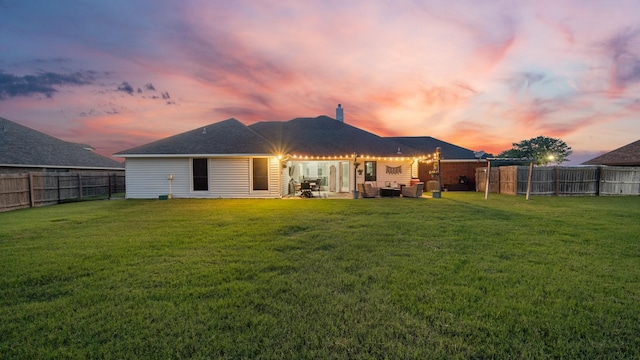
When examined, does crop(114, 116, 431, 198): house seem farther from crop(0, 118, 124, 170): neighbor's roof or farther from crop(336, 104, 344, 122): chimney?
crop(0, 118, 124, 170): neighbor's roof

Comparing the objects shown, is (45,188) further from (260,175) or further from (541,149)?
(541,149)

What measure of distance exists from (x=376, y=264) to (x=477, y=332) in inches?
77.1

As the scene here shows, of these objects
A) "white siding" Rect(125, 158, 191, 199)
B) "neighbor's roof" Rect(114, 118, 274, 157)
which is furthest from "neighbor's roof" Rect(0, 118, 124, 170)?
"white siding" Rect(125, 158, 191, 199)

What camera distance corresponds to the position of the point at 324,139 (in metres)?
20.2

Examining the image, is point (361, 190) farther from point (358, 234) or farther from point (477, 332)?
point (477, 332)

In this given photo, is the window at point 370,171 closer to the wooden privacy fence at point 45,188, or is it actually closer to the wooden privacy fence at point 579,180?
the wooden privacy fence at point 579,180

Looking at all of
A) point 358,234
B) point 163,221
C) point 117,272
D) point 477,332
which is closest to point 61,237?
point 163,221

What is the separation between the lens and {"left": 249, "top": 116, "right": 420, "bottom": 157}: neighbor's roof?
18.1m

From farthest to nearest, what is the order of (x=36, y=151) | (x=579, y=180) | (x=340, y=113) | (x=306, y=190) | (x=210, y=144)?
(x=340, y=113) < (x=36, y=151) < (x=579, y=180) < (x=306, y=190) < (x=210, y=144)

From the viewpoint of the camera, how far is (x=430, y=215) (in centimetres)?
913

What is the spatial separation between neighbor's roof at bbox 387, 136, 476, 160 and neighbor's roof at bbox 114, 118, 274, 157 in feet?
47.1

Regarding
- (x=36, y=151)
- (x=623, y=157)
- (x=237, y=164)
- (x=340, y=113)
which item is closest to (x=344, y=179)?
(x=237, y=164)

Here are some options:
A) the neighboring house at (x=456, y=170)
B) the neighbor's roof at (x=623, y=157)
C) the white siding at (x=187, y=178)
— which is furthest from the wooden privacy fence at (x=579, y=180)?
the white siding at (x=187, y=178)

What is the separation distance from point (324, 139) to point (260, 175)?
6.81 meters
